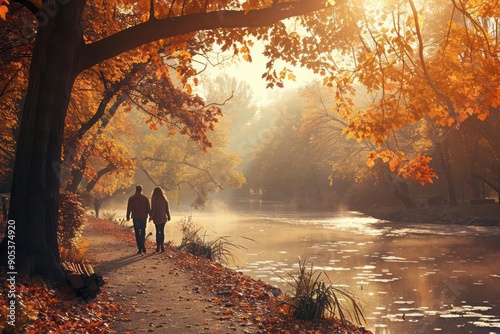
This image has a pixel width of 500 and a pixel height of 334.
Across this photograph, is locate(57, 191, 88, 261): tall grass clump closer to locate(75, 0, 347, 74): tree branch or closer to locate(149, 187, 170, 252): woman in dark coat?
locate(149, 187, 170, 252): woman in dark coat

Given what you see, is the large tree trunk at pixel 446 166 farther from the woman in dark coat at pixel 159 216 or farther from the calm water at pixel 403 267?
the woman in dark coat at pixel 159 216

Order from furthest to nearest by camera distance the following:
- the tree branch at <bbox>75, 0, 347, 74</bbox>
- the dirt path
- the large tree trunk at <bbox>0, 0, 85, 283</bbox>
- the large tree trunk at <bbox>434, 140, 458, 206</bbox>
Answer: the large tree trunk at <bbox>434, 140, 458, 206</bbox> → the large tree trunk at <bbox>0, 0, 85, 283</bbox> → the tree branch at <bbox>75, 0, 347, 74</bbox> → the dirt path

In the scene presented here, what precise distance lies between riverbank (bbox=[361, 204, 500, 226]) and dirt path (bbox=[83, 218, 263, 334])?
26833 millimetres

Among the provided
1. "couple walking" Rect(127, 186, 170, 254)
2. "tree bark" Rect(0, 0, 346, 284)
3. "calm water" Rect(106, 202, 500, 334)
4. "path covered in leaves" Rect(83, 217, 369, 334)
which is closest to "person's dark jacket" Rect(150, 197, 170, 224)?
"couple walking" Rect(127, 186, 170, 254)

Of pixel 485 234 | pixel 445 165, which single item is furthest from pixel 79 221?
pixel 445 165

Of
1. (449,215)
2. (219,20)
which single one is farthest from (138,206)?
(449,215)

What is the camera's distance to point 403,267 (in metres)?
20.8

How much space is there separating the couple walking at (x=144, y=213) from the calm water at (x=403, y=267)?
276 centimetres

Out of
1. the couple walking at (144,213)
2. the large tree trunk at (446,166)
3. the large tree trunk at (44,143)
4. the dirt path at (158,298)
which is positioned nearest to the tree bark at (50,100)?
the large tree trunk at (44,143)

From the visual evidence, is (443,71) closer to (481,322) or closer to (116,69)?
(481,322)

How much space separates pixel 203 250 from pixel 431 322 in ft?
31.1

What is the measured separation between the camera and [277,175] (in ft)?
266

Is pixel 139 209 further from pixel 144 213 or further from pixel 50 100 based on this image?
pixel 50 100

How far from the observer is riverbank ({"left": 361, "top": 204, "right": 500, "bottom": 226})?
3950 cm
